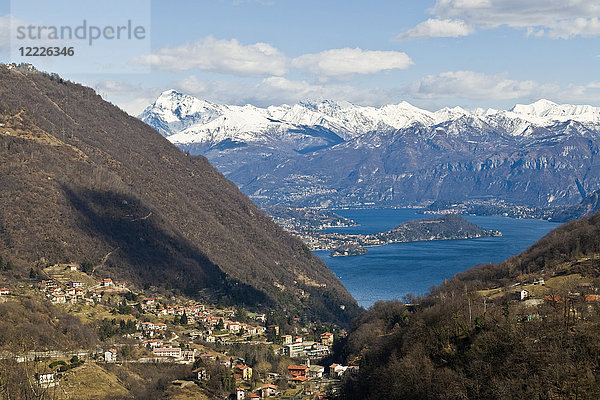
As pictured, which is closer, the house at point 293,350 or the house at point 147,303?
the house at point 293,350

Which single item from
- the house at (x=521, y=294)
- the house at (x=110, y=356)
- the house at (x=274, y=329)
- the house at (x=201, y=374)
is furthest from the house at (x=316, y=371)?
the house at (x=521, y=294)

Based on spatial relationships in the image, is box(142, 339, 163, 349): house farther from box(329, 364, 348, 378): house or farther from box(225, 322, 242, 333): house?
box(329, 364, 348, 378): house

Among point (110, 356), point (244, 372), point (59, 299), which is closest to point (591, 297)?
point (244, 372)

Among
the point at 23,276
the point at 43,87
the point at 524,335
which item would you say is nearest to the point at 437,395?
the point at 524,335

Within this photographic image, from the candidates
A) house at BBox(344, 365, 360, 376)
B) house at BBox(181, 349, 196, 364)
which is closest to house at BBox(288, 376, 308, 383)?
house at BBox(344, 365, 360, 376)

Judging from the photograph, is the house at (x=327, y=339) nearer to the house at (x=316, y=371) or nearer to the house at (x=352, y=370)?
the house at (x=316, y=371)

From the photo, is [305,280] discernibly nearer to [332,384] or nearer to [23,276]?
[23,276]
